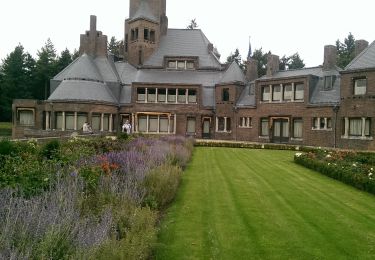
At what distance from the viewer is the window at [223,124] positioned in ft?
144

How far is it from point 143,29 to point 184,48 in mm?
5547

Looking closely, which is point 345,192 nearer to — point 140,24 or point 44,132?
point 44,132

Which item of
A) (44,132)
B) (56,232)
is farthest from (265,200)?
(44,132)

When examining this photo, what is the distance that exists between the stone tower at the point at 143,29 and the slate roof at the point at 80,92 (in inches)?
309

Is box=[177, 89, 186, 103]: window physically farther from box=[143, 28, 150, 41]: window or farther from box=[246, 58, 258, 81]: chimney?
box=[143, 28, 150, 41]: window

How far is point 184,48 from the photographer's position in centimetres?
5019

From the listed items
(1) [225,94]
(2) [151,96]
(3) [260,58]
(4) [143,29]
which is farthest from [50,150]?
(3) [260,58]

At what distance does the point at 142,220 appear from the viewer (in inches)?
274

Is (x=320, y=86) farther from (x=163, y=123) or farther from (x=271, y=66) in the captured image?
(x=163, y=123)

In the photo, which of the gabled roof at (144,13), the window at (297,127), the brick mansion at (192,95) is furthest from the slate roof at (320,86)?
the gabled roof at (144,13)

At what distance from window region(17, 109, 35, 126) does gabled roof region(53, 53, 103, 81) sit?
16.3 ft

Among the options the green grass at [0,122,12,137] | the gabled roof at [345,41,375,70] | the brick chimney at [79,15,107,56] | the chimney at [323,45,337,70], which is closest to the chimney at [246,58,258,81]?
Answer: the chimney at [323,45,337,70]

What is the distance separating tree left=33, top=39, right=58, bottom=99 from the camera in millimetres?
66625

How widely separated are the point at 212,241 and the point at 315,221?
3015mm
